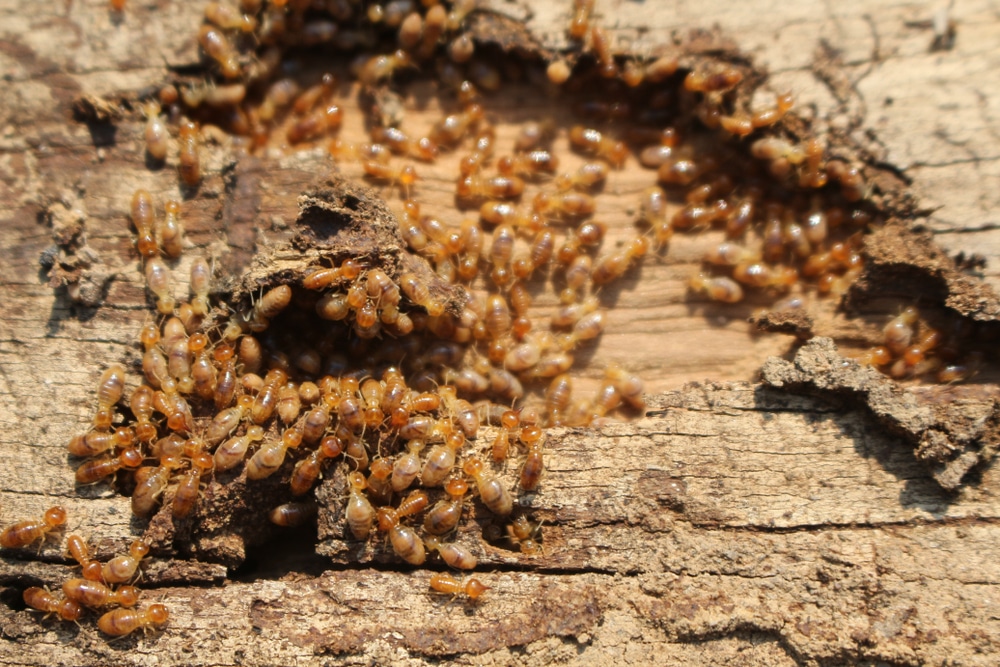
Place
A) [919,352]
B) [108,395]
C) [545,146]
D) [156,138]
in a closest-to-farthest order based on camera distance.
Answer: [108,395] < [919,352] < [156,138] < [545,146]

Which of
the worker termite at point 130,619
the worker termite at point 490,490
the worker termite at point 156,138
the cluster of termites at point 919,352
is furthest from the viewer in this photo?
the worker termite at point 156,138

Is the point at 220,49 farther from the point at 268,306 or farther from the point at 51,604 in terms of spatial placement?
the point at 51,604

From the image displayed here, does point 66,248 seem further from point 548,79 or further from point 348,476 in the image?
point 548,79

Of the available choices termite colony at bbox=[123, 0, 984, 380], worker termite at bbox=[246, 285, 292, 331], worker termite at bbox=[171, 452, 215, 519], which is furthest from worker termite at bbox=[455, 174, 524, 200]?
worker termite at bbox=[171, 452, 215, 519]

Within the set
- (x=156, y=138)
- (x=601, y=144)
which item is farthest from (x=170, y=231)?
(x=601, y=144)

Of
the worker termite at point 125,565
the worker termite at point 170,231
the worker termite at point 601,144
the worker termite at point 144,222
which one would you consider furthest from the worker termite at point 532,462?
the worker termite at point 144,222

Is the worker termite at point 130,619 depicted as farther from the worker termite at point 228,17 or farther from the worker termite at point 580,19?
the worker termite at point 580,19
